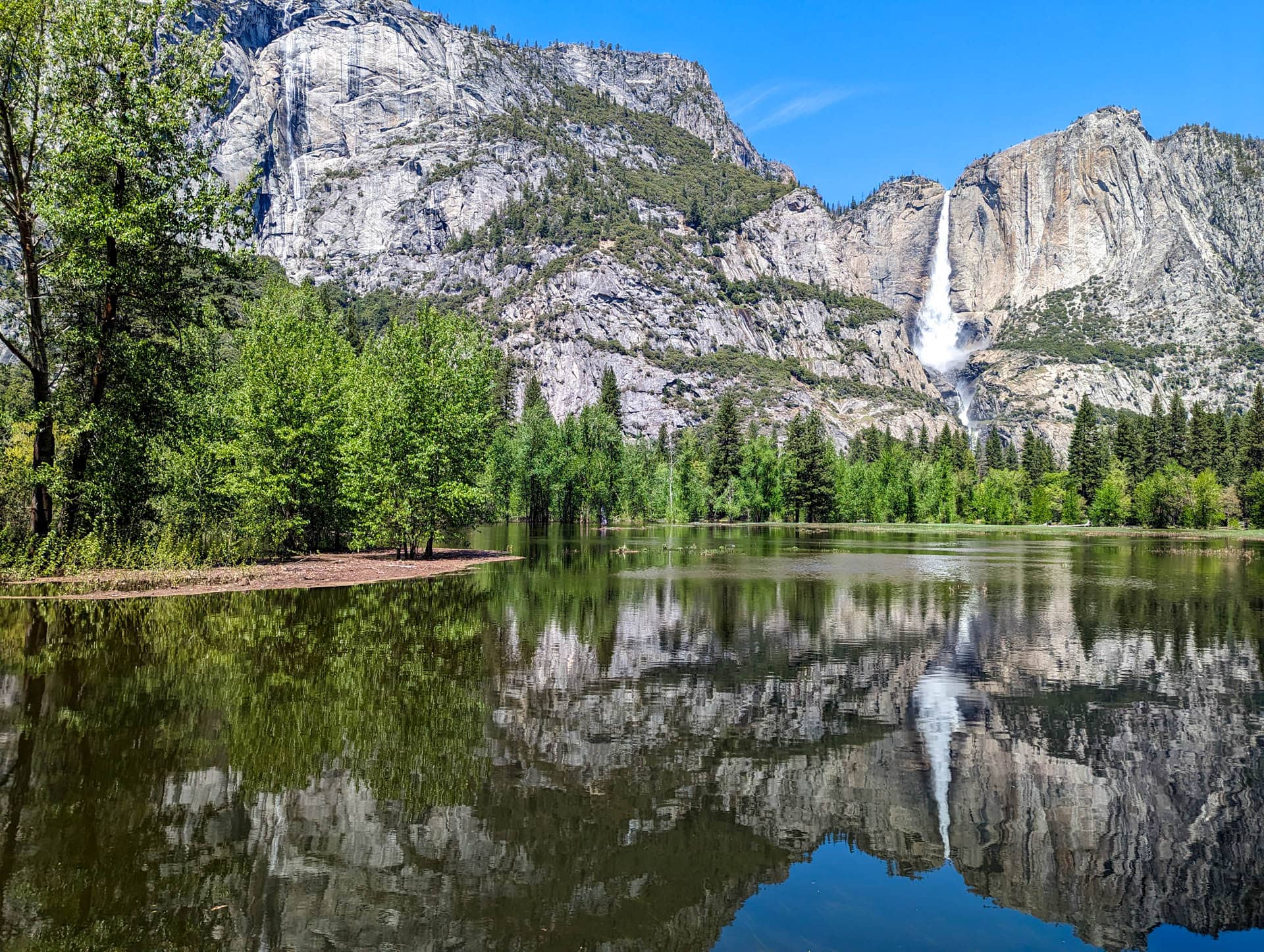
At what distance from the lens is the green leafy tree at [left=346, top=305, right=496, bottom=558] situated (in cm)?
4472

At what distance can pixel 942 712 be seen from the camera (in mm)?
14297

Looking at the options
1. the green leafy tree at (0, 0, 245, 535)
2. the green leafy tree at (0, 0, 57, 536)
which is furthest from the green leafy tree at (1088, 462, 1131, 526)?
the green leafy tree at (0, 0, 57, 536)

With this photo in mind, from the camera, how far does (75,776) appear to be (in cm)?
982

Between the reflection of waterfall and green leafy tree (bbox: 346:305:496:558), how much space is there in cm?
3166

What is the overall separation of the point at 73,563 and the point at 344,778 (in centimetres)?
2673

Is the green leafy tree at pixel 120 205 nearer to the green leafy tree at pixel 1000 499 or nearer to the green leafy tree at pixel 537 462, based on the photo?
the green leafy tree at pixel 537 462

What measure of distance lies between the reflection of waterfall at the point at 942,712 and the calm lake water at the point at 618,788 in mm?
83

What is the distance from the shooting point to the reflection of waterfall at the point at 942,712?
34.5 feet

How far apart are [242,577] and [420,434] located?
17.0 metres

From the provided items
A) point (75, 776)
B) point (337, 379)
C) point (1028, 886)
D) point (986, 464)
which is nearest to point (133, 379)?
point (337, 379)

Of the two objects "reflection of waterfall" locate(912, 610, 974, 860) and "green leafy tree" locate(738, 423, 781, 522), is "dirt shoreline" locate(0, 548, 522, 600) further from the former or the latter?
"green leafy tree" locate(738, 423, 781, 522)

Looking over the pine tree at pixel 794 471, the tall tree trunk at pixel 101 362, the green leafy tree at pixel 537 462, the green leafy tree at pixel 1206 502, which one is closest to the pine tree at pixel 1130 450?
the green leafy tree at pixel 1206 502

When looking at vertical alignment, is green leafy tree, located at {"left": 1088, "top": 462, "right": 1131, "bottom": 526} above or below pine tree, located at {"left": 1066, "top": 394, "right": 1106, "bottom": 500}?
below

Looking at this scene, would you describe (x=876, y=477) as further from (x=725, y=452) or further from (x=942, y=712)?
(x=942, y=712)
